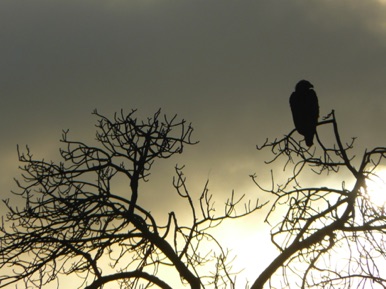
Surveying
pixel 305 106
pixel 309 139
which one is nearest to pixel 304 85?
pixel 305 106

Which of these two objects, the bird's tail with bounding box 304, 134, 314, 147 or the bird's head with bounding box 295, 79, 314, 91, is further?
the bird's head with bounding box 295, 79, 314, 91

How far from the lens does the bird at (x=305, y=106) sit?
1234 cm

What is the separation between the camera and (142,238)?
8.53 meters

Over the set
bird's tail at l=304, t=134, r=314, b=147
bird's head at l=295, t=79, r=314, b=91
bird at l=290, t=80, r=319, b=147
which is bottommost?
bird's tail at l=304, t=134, r=314, b=147

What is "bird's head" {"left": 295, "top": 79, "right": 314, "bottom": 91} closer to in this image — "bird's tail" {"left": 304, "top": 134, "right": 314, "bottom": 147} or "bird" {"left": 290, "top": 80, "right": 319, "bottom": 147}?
"bird" {"left": 290, "top": 80, "right": 319, "bottom": 147}

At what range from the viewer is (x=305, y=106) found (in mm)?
12477

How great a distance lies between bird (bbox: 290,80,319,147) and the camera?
1234cm

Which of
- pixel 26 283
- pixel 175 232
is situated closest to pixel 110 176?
pixel 175 232

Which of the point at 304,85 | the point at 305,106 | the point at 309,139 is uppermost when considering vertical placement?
the point at 304,85

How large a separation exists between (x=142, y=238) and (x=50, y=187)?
1316mm

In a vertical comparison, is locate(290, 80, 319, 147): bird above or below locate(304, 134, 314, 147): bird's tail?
above

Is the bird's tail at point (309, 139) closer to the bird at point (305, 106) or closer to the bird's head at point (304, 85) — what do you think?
the bird at point (305, 106)

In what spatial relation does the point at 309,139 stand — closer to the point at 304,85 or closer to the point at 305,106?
the point at 305,106

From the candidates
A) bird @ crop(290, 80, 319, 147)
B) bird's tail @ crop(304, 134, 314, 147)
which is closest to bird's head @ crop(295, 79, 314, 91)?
bird @ crop(290, 80, 319, 147)
